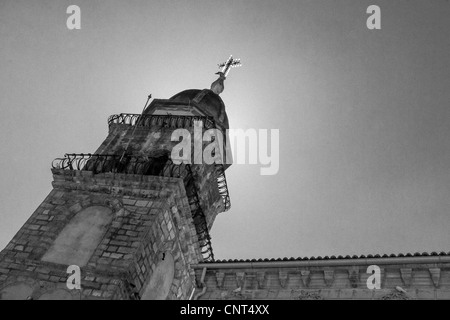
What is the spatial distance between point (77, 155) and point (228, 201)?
7.20 meters

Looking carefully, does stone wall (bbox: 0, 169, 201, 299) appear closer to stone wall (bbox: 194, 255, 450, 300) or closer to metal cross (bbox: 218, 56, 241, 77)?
stone wall (bbox: 194, 255, 450, 300)

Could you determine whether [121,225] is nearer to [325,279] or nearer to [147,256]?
[147,256]

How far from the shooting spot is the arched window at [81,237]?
1327cm

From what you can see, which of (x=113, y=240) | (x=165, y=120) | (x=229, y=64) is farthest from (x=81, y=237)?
(x=229, y=64)

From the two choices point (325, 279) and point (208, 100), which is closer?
point (325, 279)

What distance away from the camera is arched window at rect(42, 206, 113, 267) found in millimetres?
13266

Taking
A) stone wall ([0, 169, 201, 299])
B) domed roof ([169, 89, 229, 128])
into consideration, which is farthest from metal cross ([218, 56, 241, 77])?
stone wall ([0, 169, 201, 299])

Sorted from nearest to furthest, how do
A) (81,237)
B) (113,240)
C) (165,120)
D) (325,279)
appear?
(325,279) < (113,240) < (81,237) < (165,120)

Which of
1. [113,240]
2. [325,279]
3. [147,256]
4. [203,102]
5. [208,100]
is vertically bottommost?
[325,279]

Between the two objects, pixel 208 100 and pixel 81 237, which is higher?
pixel 208 100

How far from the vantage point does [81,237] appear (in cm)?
1387

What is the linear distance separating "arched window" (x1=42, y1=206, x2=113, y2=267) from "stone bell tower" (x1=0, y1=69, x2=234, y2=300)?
0.10 ft

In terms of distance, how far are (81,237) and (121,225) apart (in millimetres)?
1216
